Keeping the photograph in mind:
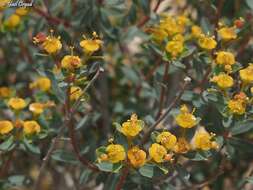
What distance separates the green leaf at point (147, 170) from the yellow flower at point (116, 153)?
3.2 inches

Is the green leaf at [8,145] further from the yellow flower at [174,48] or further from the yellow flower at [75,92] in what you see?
the yellow flower at [174,48]

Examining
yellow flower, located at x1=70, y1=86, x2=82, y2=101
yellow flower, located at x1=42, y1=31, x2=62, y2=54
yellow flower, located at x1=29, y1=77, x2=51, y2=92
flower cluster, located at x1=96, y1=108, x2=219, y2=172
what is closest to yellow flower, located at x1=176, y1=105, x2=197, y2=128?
flower cluster, located at x1=96, y1=108, x2=219, y2=172

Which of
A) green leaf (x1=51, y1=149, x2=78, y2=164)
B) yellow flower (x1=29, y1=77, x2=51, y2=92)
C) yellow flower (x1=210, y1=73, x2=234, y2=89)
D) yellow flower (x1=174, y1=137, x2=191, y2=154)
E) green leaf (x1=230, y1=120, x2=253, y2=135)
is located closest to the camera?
yellow flower (x1=174, y1=137, x2=191, y2=154)

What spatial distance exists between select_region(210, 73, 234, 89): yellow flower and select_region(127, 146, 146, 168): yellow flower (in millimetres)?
402

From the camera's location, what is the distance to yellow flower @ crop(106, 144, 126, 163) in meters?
1.53

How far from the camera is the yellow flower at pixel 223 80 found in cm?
174

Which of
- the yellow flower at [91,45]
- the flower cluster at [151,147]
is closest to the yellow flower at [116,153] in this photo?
the flower cluster at [151,147]

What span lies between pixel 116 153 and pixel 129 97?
1352mm

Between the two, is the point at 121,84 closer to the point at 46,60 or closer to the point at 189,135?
the point at 46,60

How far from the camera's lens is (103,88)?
8.32ft

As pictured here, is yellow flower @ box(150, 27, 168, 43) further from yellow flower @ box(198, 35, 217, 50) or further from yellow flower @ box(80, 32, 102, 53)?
yellow flower @ box(80, 32, 102, 53)

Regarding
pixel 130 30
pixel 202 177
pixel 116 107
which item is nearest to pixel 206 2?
pixel 130 30

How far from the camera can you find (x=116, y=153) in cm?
154

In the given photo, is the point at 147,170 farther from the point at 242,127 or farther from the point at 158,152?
the point at 242,127
